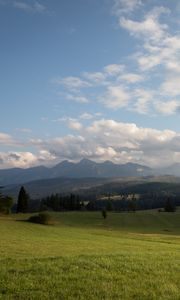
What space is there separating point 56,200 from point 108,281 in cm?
18469

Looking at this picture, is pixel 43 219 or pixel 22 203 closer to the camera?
pixel 43 219

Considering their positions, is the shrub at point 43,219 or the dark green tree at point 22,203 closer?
the shrub at point 43,219

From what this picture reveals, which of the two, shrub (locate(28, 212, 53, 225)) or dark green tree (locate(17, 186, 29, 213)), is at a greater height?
dark green tree (locate(17, 186, 29, 213))

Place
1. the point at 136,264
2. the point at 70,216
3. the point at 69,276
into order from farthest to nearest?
the point at 70,216
the point at 136,264
the point at 69,276

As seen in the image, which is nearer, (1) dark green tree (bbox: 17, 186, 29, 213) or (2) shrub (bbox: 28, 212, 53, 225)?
(2) shrub (bbox: 28, 212, 53, 225)

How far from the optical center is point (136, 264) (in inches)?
755

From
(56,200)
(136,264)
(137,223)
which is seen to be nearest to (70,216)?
(137,223)

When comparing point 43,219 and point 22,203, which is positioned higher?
point 22,203

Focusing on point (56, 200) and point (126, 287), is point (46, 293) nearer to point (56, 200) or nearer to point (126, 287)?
point (126, 287)

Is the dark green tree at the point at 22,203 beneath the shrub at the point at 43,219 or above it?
above

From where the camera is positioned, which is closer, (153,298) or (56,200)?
(153,298)

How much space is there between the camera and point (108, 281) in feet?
50.4

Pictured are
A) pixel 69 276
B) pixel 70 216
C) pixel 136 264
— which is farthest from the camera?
pixel 70 216

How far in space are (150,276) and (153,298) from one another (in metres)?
3.21
